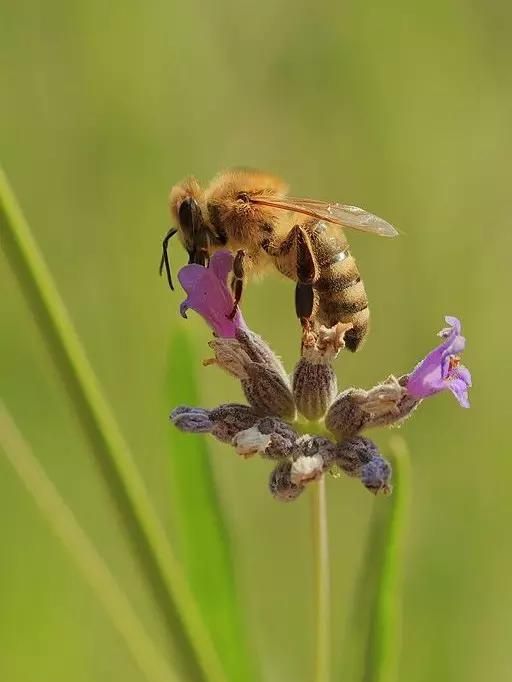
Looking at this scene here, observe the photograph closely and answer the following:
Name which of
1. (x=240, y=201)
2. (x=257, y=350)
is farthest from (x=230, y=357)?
(x=240, y=201)

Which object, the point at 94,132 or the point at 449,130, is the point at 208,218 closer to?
the point at 94,132

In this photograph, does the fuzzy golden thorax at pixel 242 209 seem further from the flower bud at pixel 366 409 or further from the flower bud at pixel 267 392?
the flower bud at pixel 366 409

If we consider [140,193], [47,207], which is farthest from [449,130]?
[47,207]

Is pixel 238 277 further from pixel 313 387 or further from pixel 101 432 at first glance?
pixel 101 432

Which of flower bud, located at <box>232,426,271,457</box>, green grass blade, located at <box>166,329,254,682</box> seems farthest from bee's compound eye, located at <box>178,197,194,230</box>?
flower bud, located at <box>232,426,271,457</box>

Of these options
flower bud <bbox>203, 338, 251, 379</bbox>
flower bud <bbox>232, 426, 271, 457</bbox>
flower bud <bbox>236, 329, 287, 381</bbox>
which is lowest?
Answer: flower bud <bbox>232, 426, 271, 457</bbox>

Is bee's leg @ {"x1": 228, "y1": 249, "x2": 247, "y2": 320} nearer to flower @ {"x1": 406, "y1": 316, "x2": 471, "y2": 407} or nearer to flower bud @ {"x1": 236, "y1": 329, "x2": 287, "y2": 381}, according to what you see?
flower bud @ {"x1": 236, "y1": 329, "x2": 287, "y2": 381}

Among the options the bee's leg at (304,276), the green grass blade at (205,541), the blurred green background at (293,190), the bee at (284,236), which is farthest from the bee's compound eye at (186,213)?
the blurred green background at (293,190)
